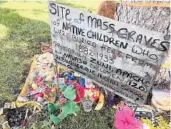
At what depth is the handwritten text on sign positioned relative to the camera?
8.24ft

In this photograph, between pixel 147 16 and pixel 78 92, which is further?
pixel 78 92

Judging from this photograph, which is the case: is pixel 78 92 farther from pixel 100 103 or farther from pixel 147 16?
pixel 147 16

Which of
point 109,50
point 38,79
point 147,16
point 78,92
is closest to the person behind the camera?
point 109,50

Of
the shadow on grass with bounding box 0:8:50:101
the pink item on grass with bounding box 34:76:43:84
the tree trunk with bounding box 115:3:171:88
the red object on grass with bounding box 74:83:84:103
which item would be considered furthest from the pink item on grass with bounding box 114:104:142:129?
the shadow on grass with bounding box 0:8:50:101

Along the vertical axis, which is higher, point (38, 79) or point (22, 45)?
point (22, 45)

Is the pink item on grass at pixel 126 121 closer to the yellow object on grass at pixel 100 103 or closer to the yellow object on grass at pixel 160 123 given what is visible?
the yellow object on grass at pixel 160 123

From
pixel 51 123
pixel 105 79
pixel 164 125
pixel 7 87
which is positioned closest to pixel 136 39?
pixel 105 79

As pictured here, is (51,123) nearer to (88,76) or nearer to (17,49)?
(88,76)

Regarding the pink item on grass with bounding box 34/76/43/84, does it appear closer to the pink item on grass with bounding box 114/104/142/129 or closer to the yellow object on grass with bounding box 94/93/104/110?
the yellow object on grass with bounding box 94/93/104/110

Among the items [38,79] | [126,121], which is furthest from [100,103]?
[38,79]

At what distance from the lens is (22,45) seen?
4.76 metres

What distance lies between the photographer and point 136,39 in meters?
2.53

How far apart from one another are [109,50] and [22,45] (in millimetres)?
2317

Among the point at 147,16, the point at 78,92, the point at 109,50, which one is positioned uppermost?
the point at 147,16
